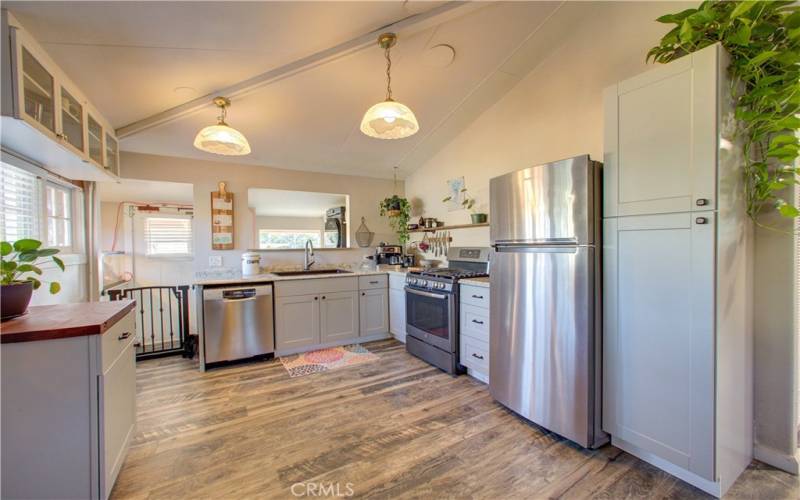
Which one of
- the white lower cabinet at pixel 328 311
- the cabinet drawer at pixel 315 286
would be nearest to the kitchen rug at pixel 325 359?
the white lower cabinet at pixel 328 311

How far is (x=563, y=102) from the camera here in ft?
8.71

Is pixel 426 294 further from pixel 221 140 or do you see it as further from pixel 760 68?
pixel 760 68

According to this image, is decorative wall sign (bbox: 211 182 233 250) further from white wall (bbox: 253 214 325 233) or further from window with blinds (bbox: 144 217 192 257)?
white wall (bbox: 253 214 325 233)

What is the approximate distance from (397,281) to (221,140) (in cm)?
238

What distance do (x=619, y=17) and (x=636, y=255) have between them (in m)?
1.84

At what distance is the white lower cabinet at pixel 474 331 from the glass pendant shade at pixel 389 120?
1422mm

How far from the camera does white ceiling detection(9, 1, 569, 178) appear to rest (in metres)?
1.74

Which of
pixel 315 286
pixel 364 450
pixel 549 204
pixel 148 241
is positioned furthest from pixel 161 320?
pixel 549 204

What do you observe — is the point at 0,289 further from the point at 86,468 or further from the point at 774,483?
the point at 774,483

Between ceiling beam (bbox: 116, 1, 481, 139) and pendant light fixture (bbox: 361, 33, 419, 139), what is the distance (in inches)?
3.8

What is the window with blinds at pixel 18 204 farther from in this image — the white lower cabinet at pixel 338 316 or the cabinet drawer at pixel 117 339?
the white lower cabinet at pixel 338 316

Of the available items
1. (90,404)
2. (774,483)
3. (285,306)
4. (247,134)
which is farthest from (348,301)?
(774,483)

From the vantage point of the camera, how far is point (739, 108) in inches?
58.9

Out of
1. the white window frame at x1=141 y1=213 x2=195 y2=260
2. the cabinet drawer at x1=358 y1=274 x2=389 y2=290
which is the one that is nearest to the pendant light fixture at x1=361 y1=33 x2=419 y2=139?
the cabinet drawer at x1=358 y1=274 x2=389 y2=290
